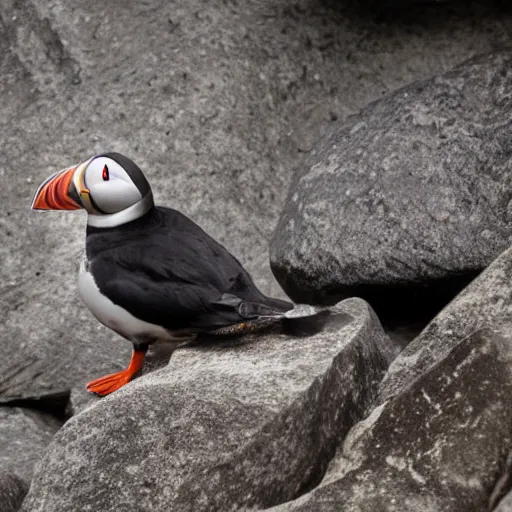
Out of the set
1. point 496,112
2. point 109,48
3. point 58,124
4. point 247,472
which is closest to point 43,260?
point 58,124

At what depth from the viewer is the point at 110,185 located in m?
3.87

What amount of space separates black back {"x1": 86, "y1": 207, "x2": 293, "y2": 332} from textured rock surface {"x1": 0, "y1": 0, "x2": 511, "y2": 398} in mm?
944

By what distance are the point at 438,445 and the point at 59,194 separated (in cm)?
184

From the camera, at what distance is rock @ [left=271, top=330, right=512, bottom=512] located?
2537mm

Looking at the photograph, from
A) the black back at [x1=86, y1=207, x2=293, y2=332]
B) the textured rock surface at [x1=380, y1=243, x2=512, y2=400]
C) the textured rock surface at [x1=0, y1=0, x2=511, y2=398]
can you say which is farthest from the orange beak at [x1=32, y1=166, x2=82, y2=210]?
the textured rock surface at [x1=380, y1=243, x2=512, y2=400]

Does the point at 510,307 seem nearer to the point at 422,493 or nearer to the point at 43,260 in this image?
the point at 422,493

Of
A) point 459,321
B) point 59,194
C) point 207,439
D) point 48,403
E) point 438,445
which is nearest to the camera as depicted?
point 438,445

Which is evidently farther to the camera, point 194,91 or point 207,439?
point 194,91

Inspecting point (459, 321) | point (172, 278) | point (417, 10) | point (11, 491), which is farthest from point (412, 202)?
point (11, 491)

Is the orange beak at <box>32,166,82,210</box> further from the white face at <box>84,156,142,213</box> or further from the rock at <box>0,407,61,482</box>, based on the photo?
the rock at <box>0,407,61,482</box>

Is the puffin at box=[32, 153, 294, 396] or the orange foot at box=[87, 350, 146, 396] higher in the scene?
the puffin at box=[32, 153, 294, 396]

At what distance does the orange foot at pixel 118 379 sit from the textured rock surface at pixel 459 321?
1076 millimetres

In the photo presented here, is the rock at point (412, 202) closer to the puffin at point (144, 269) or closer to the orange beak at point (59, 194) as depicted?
the puffin at point (144, 269)

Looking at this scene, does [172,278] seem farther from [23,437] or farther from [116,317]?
[23,437]
